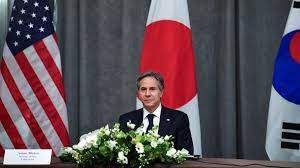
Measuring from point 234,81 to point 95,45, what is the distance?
1.47 meters

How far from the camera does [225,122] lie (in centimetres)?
446

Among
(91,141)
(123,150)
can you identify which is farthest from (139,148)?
(91,141)

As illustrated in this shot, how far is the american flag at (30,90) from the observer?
406 cm

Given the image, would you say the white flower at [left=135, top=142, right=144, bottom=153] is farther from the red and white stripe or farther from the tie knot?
the red and white stripe

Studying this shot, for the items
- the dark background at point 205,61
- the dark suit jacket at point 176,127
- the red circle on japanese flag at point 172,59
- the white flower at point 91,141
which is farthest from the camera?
the dark background at point 205,61

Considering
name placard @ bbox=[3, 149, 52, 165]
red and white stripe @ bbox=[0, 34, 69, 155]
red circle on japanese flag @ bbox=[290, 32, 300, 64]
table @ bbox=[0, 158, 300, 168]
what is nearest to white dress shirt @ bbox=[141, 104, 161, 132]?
table @ bbox=[0, 158, 300, 168]

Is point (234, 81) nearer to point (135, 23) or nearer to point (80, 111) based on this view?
point (135, 23)

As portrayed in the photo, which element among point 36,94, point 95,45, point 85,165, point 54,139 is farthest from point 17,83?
point 85,165

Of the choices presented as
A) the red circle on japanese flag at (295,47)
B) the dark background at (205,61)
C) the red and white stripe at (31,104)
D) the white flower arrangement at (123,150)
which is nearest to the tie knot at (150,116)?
the white flower arrangement at (123,150)

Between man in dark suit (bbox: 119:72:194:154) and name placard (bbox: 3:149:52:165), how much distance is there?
830 millimetres

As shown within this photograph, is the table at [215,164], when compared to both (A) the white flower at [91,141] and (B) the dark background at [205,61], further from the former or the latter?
(B) the dark background at [205,61]

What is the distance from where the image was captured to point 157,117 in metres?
3.17

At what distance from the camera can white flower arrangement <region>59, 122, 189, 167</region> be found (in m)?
2.24

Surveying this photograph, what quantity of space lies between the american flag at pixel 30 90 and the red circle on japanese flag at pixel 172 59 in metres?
0.86
